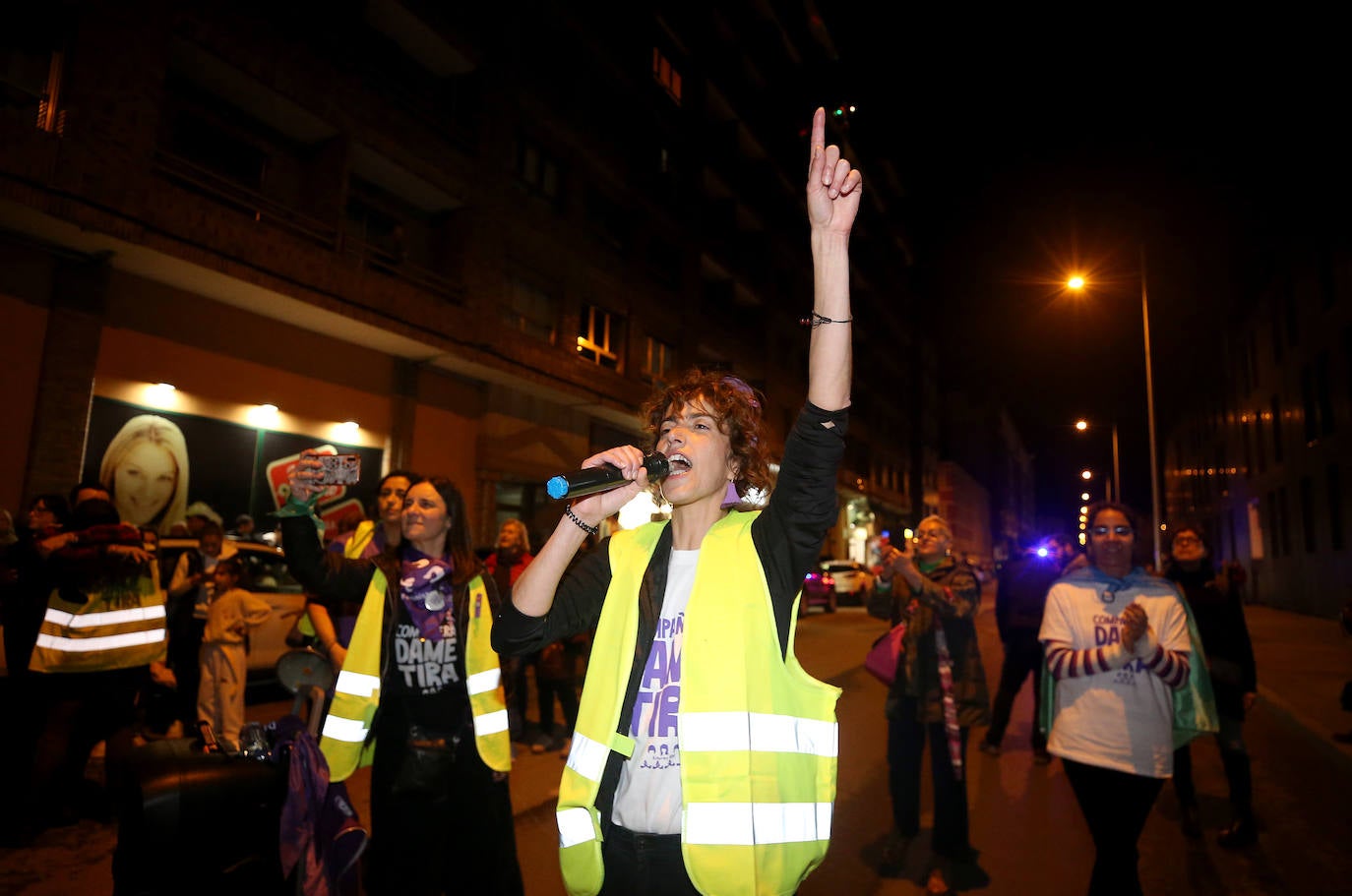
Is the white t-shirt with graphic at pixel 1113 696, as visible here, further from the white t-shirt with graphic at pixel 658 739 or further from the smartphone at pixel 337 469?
the smartphone at pixel 337 469

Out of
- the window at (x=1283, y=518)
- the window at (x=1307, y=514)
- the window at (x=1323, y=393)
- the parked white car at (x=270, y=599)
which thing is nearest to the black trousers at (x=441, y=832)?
the parked white car at (x=270, y=599)

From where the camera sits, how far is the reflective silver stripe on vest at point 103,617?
5211 millimetres

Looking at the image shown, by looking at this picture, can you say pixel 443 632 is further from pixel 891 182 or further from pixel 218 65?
pixel 891 182

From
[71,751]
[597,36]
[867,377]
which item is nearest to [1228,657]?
[71,751]

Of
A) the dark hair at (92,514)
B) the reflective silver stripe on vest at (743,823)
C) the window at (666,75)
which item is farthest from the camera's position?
the window at (666,75)

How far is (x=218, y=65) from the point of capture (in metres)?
11.9

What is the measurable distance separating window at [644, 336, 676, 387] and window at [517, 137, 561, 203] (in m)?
5.46

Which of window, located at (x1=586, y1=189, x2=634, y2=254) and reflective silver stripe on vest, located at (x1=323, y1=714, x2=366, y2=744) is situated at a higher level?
window, located at (x1=586, y1=189, x2=634, y2=254)

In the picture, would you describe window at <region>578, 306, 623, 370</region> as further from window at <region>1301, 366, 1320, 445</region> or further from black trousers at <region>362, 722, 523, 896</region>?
window at <region>1301, 366, 1320, 445</region>

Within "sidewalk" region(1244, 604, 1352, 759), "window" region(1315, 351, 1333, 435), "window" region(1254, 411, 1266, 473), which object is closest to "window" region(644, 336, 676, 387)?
"sidewalk" region(1244, 604, 1352, 759)

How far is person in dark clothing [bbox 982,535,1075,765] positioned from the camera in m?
7.50

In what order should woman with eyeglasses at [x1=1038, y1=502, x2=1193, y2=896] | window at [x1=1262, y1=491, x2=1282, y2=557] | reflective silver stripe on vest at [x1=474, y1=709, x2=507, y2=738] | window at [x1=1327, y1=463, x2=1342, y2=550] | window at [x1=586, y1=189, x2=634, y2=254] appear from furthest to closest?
window at [x1=1262, y1=491, x2=1282, y2=557]
window at [x1=586, y1=189, x2=634, y2=254]
window at [x1=1327, y1=463, x2=1342, y2=550]
woman with eyeglasses at [x1=1038, y1=502, x2=1193, y2=896]
reflective silver stripe on vest at [x1=474, y1=709, x2=507, y2=738]

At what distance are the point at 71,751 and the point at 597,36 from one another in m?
19.9

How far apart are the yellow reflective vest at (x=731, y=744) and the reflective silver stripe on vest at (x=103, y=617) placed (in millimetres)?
4859
